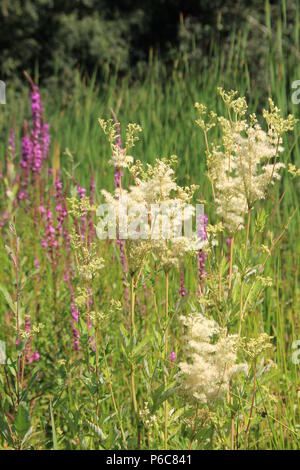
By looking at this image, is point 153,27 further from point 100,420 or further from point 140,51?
point 100,420

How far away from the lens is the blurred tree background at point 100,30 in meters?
17.3

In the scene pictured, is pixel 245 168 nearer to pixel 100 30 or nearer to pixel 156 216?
pixel 156 216

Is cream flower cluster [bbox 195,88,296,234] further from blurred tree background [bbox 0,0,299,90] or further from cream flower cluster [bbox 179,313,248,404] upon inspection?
blurred tree background [bbox 0,0,299,90]

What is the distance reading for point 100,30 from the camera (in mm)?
17484

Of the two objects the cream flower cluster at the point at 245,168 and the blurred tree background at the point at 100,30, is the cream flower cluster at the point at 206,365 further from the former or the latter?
the blurred tree background at the point at 100,30

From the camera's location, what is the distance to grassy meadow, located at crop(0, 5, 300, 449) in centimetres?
173

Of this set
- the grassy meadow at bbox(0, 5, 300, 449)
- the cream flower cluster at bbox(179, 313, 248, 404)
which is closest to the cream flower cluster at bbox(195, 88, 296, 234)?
the grassy meadow at bbox(0, 5, 300, 449)

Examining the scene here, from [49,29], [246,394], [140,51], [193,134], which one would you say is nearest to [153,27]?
[140,51]

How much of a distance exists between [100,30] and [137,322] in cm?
1593

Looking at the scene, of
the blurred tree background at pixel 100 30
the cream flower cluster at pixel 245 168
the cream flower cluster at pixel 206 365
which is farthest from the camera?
the blurred tree background at pixel 100 30

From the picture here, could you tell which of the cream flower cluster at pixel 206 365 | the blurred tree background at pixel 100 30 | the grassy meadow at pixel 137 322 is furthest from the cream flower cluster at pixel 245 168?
the blurred tree background at pixel 100 30

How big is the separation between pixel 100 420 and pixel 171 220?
625mm

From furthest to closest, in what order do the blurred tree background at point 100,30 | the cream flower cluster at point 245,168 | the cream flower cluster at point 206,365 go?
1. the blurred tree background at point 100,30
2. the cream flower cluster at point 245,168
3. the cream flower cluster at point 206,365

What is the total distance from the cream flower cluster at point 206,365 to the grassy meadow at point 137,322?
0.08m
